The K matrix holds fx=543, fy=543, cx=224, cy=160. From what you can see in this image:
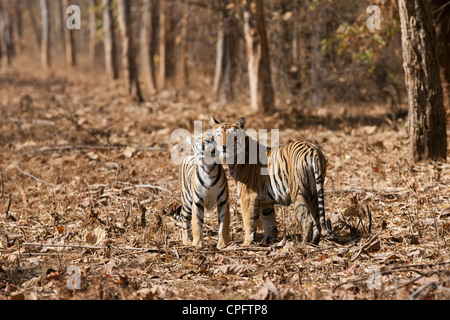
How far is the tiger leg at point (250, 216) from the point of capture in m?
5.50

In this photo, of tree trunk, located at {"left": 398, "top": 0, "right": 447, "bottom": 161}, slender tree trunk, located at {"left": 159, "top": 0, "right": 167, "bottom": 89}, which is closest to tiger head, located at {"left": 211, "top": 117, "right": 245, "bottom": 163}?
tree trunk, located at {"left": 398, "top": 0, "right": 447, "bottom": 161}

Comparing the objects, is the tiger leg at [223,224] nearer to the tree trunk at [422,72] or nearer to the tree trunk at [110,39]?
the tree trunk at [422,72]

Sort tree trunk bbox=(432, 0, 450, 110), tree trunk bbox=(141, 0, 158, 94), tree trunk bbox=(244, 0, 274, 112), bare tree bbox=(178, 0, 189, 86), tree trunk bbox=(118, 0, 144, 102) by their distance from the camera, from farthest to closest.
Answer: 1. tree trunk bbox=(141, 0, 158, 94)
2. bare tree bbox=(178, 0, 189, 86)
3. tree trunk bbox=(118, 0, 144, 102)
4. tree trunk bbox=(244, 0, 274, 112)
5. tree trunk bbox=(432, 0, 450, 110)

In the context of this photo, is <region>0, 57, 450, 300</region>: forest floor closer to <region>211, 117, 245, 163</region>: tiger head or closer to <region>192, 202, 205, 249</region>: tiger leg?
<region>192, 202, 205, 249</region>: tiger leg

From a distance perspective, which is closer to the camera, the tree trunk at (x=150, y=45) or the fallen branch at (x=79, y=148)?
the fallen branch at (x=79, y=148)

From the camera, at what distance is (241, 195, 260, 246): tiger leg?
5.50 meters

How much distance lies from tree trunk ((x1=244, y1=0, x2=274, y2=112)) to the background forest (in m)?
0.03

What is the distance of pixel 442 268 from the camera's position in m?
4.43

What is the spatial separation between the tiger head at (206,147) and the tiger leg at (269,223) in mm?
867

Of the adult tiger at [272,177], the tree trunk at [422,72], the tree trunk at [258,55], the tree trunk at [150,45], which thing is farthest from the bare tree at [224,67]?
the adult tiger at [272,177]

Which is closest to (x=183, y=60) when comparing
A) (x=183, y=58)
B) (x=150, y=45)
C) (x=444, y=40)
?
(x=183, y=58)

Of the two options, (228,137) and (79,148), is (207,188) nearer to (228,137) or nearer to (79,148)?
(228,137)

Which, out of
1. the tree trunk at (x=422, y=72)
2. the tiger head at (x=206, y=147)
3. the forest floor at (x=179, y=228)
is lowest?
the forest floor at (x=179, y=228)
